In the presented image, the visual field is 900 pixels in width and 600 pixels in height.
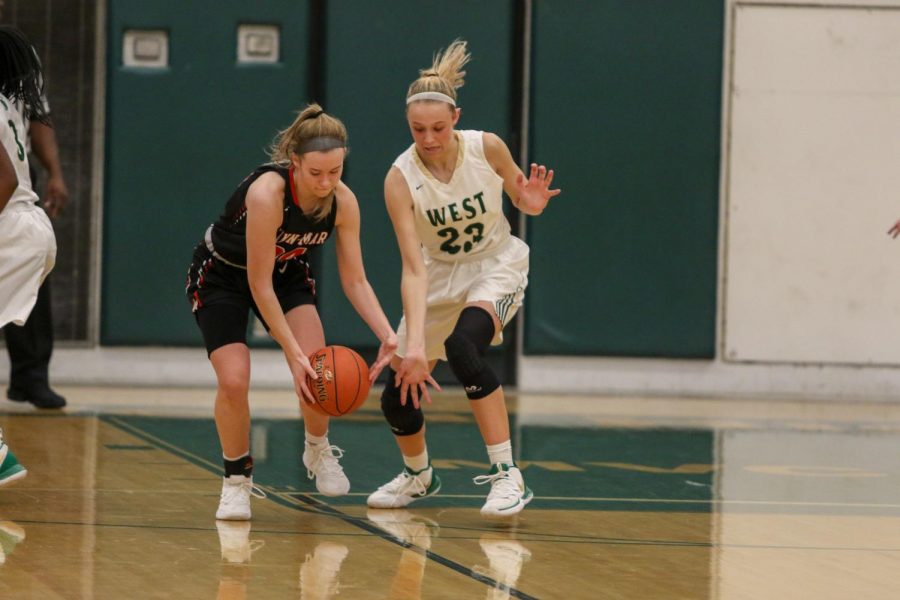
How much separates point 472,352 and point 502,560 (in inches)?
37.2

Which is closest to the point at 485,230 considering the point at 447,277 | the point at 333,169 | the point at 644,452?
the point at 447,277

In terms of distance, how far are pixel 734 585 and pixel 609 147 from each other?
6.70m

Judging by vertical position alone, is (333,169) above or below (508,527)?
above

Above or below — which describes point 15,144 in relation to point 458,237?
above

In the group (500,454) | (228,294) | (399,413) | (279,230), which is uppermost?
(279,230)

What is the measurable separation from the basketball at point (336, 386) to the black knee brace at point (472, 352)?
343 mm

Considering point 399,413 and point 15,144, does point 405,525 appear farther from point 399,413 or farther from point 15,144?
point 15,144

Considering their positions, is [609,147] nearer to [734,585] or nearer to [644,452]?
[644,452]

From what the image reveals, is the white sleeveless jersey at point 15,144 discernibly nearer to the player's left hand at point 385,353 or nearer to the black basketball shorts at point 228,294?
the black basketball shorts at point 228,294

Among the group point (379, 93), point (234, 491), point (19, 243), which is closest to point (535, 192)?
point (234, 491)

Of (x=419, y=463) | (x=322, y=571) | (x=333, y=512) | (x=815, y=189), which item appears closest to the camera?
(x=322, y=571)

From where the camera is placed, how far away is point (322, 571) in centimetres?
419

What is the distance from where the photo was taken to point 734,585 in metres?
4.19

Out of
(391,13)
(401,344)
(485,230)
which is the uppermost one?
(391,13)
